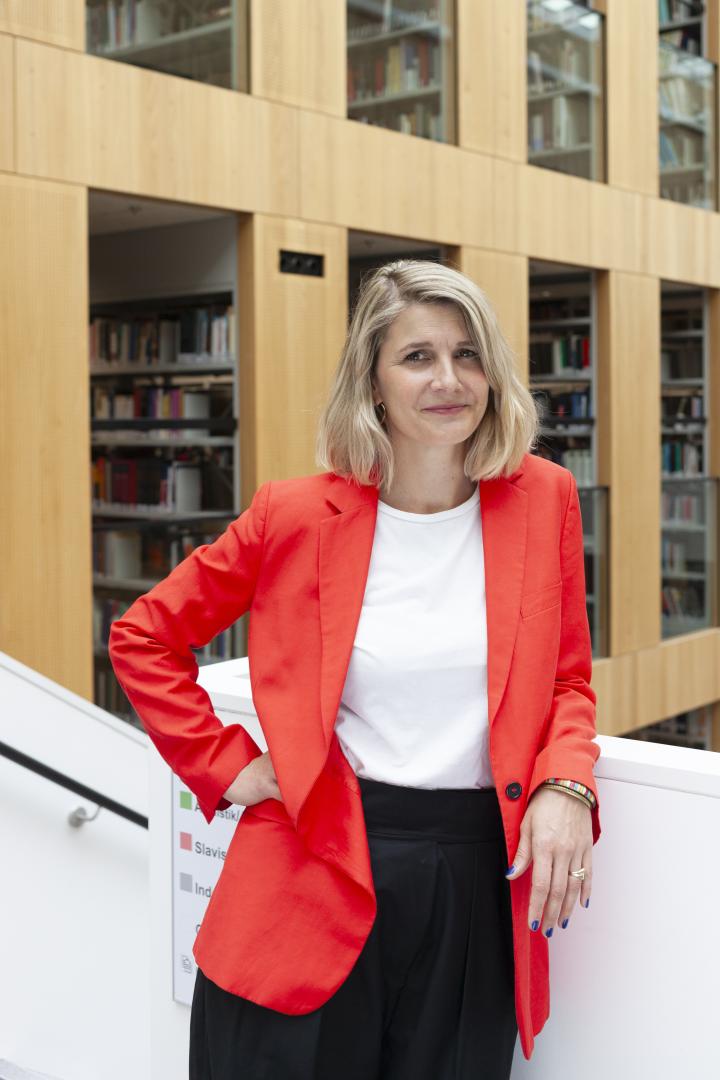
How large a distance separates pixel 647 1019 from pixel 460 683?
22.6 inches

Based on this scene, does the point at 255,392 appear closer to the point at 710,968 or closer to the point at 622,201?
the point at 622,201

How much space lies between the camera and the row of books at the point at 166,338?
6.82 m

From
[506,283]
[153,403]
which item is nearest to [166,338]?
[153,403]

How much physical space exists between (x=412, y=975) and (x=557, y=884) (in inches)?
8.2

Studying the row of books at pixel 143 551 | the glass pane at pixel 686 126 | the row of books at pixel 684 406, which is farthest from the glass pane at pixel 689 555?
the row of books at pixel 143 551

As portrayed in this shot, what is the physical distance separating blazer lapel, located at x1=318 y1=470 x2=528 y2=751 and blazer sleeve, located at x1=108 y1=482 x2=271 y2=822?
96mm

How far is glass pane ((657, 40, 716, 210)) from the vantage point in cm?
985

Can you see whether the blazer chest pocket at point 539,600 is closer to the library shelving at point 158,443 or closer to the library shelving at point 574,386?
the library shelving at point 158,443

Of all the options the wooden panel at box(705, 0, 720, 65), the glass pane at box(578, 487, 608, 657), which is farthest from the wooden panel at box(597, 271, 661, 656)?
the wooden panel at box(705, 0, 720, 65)

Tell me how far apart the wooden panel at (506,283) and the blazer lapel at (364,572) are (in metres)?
6.42

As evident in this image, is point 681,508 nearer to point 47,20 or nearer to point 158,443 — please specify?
point 158,443

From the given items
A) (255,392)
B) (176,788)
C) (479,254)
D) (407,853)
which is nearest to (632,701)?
(479,254)

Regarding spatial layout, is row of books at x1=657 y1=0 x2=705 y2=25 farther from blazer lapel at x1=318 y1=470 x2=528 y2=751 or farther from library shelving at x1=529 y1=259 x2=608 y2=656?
blazer lapel at x1=318 y1=470 x2=528 y2=751

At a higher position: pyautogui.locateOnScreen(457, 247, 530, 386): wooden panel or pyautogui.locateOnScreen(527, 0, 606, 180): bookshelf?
pyautogui.locateOnScreen(527, 0, 606, 180): bookshelf
